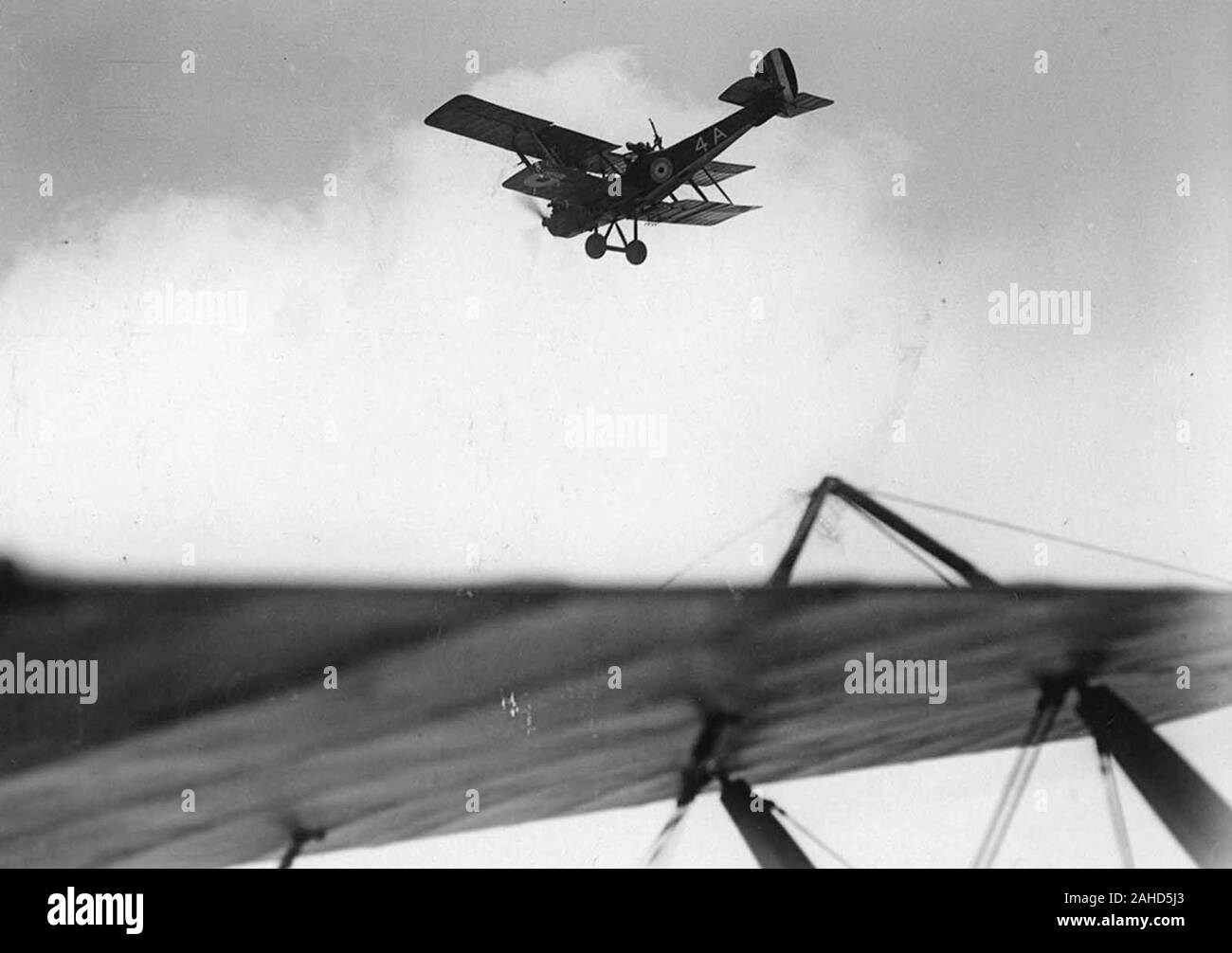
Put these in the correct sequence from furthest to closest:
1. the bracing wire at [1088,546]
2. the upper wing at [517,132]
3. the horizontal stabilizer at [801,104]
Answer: the bracing wire at [1088,546]
the horizontal stabilizer at [801,104]
the upper wing at [517,132]

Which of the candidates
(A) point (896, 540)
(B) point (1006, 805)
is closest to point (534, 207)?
(A) point (896, 540)

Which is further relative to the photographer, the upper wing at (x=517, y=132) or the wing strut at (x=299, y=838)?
the wing strut at (x=299, y=838)

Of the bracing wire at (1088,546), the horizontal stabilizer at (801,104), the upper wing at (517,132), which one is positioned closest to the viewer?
the upper wing at (517,132)

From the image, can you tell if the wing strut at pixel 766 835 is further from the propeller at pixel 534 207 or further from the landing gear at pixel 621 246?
the propeller at pixel 534 207

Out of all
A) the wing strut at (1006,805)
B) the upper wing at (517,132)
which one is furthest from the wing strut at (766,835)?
the upper wing at (517,132)

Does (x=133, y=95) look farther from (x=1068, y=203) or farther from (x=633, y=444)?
(x=1068, y=203)

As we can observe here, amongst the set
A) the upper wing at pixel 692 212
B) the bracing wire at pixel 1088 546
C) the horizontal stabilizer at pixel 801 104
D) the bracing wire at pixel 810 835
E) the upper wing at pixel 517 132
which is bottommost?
the bracing wire at pixel 810 835

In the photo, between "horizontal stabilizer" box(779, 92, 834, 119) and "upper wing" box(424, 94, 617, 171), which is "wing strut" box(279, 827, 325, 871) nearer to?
"upper wing" box(424, 94, 617, 171)
